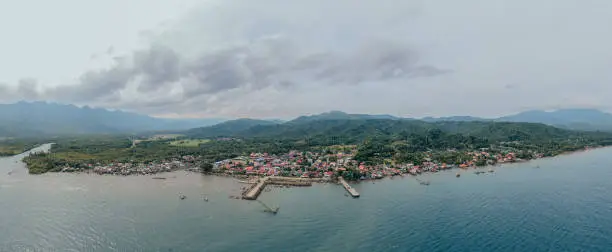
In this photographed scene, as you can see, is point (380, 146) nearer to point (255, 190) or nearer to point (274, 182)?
point (274, 182)

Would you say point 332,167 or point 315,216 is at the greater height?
point 332,167

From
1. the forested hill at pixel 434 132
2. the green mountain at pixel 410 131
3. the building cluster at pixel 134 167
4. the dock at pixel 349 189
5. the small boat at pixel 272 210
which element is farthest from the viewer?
the green mountain at pixel 410 131

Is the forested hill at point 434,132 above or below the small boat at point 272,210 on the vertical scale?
above

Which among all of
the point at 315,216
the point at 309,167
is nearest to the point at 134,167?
the point at 309,167

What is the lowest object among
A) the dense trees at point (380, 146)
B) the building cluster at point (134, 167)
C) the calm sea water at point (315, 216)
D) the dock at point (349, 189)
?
the calm sea water at point (315, 216)

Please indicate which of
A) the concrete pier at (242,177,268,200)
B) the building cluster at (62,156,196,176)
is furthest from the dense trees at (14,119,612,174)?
the concrete pier at (242,177,268,200)

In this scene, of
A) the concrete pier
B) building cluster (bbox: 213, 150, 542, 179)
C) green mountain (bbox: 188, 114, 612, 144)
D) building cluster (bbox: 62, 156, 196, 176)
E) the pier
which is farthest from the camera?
green mountain (bbox: 188, 114, 612, 144)

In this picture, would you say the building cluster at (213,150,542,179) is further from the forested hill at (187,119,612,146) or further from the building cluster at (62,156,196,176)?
the forested hill at (187,119,612,146)

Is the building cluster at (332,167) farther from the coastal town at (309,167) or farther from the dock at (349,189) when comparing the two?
the dock at (349,189)

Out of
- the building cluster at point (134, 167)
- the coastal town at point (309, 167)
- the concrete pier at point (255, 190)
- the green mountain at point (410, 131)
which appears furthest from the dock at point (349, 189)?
the green mountain at point (410, 131)
